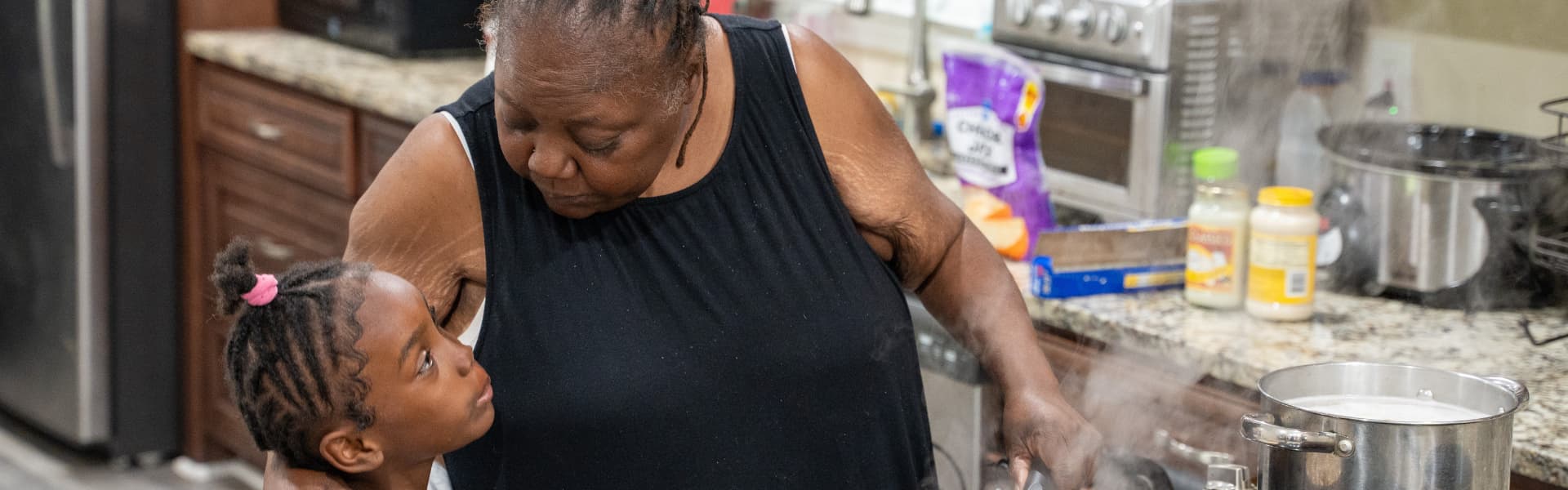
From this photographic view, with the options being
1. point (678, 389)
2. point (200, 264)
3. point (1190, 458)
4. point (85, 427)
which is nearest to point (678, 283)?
point (678, 389)

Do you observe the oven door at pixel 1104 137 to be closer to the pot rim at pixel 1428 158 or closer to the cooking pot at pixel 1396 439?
the pot rim at pixel 1428 158

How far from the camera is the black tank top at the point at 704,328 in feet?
4.44

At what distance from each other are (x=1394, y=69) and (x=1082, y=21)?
448 millimetres

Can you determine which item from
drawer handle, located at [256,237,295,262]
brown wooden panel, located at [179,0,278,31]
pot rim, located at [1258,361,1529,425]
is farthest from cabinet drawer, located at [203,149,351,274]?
pot rim, located at [1258,361,1529,425]

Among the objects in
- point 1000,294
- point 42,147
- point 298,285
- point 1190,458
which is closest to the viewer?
point 298,285

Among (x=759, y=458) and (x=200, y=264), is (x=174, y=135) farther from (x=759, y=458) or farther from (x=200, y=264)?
(x=759, y=458)

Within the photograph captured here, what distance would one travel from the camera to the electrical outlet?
87.7 inches

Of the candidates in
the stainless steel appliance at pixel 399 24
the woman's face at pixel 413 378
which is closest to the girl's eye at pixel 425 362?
the woman's face at pixel 413 378

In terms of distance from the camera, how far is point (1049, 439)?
1433mm

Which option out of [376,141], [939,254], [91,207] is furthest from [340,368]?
[91,207]

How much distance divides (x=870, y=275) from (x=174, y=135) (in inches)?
92.9

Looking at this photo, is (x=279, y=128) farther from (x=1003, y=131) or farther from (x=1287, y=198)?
(x=1287, y=198)

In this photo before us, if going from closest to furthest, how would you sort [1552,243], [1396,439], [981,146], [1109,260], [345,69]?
[1396,439]
[1552,243]
[1109,260]
[981,146]
[345,69]

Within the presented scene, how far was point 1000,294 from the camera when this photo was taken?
61.7 inches
